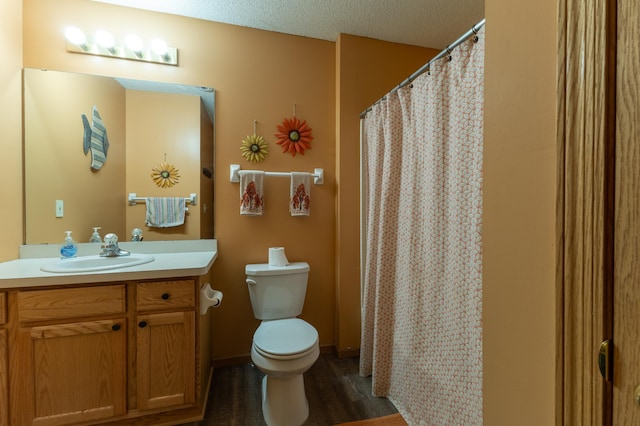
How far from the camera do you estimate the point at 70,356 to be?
1.26 m

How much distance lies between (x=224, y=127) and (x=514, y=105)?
1.79m

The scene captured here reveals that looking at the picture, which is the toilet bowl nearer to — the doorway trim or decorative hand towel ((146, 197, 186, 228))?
decorative hand towel ((146, 197, 186, 228))

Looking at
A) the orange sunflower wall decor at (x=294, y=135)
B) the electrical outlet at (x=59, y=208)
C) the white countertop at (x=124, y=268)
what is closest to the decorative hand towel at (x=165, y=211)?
the white countertop at (x=124, y=268)

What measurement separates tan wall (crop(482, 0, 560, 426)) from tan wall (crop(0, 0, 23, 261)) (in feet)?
7.61

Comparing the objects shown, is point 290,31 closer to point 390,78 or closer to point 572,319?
point 390,78

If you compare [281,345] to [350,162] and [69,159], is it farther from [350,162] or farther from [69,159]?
[69,159]

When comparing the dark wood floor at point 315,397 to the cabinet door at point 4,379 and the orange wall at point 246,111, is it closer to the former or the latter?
the orange wall at point 246,111

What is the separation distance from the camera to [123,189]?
1.79 metres

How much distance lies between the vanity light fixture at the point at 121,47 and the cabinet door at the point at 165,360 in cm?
163

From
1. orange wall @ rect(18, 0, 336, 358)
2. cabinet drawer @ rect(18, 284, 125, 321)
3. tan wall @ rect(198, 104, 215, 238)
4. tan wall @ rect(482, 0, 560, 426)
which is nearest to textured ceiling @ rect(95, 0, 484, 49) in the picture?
orange wall @ rect(18, 0, 336, 358)

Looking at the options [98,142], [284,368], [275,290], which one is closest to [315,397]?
[284,368]

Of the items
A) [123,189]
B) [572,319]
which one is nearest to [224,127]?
[123,189]

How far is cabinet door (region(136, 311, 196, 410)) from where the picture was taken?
4.41 ft

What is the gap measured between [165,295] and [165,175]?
0.85m
